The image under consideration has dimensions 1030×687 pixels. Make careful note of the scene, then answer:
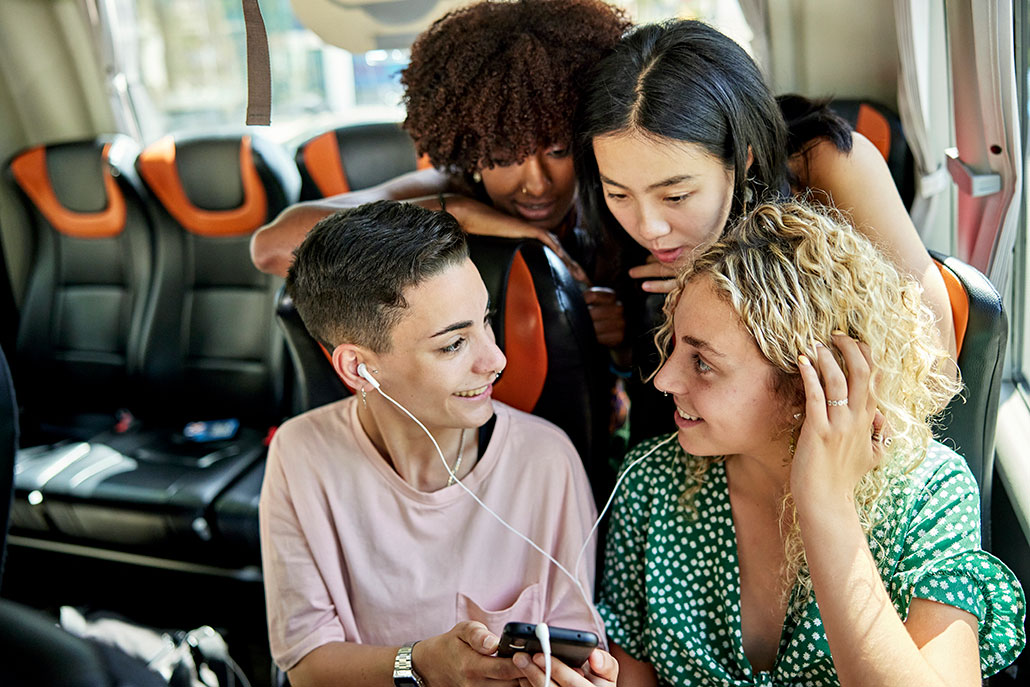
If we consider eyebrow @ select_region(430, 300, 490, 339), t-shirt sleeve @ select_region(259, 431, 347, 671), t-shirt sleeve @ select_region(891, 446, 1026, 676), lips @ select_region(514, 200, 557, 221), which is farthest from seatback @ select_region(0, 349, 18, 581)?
t-shirt sleeve @ select_region(891, 446, 1026, 676)

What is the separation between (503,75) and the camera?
5.17 ft

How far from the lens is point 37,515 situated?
2816mm

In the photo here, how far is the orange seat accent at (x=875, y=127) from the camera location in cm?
228

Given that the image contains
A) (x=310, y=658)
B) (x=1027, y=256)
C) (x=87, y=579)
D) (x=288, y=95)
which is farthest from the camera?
(x=288, y=95)

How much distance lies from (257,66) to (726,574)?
3.47 feet

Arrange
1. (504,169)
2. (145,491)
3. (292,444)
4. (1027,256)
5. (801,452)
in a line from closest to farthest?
(801,452)
(292,444)
(504,169)
(1027,256)
(145,491)

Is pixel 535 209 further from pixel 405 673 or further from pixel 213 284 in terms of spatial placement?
pixel 213 284

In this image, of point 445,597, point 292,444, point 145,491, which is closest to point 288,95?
point 145,491

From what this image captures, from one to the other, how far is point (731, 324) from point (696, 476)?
1.02ft

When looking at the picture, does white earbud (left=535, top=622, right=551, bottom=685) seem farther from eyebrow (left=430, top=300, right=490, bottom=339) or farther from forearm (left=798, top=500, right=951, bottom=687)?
eyebrow (left=430, top=300, right=490, bottom=339)

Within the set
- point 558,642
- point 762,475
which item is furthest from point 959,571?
point 558,642

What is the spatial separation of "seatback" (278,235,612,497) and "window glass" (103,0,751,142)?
226cm

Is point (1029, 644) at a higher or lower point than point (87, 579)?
higher

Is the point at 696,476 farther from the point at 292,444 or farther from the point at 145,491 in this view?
the point at 145,491
